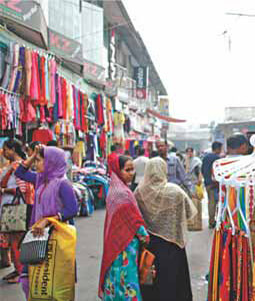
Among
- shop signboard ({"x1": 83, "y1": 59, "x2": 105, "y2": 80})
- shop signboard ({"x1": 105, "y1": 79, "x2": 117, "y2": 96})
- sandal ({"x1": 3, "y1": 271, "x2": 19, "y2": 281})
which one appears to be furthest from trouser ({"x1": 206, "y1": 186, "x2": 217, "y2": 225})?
shop signboard ({"x1": 105, "y1": 79, "x2": 117, "y2": 96})

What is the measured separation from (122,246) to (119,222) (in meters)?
0.19

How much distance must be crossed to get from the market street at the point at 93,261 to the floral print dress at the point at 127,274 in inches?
49.5

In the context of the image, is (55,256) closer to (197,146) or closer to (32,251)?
(32,251)

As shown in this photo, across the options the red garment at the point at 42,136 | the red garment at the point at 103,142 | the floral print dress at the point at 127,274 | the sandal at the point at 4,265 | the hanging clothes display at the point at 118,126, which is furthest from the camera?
the hanging clothes display at the point at 118,126

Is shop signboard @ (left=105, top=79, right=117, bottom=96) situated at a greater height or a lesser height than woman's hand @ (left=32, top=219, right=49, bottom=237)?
greater

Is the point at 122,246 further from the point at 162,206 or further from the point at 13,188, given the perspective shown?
the point at 13,188

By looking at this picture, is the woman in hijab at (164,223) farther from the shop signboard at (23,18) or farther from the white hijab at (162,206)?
the shop signboard at (23,18)

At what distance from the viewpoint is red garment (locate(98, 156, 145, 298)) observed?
9.82 ft

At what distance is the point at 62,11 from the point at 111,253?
31.2 ft

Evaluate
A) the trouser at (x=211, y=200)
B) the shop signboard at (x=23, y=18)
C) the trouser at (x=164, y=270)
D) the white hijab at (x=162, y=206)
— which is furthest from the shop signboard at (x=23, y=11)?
the trouser at (x=164, y=270)

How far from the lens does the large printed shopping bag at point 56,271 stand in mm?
3012

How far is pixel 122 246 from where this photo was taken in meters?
3.00

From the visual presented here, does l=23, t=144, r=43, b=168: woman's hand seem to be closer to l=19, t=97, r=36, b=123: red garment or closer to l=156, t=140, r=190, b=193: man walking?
l=156, t=140, r=190, b=193: man walking

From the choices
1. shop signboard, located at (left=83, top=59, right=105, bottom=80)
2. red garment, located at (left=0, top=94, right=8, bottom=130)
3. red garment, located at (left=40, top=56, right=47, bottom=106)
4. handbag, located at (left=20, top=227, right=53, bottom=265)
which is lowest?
→ handbag, located at (left=20, top=227, right=53, bottom=265)
